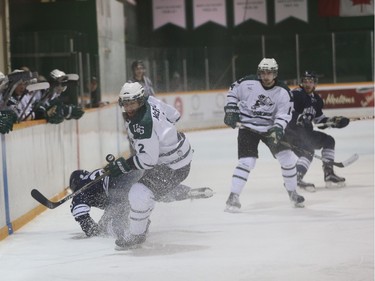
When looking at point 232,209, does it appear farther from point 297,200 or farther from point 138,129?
point 138,129

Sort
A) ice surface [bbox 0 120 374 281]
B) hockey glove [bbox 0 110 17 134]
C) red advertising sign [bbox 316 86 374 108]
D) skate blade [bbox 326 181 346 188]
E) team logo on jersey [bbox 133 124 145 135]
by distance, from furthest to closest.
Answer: red advertising sign [bbox 316 86 374 108], skate blade [bbox 326 181 346 188], hockey glove [bbox 0 110 17 134], team logo on jersey [bbox 133 124 145 135], ice surface [bbox 0 120 374 281]

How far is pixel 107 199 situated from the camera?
591 cm

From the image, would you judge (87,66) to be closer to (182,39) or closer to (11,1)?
(11,1)

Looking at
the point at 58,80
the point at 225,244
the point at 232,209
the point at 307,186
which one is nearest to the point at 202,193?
the point at 225,244

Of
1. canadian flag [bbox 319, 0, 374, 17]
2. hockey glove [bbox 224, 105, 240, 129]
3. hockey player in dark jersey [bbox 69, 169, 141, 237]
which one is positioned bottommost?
hockey player in dark jersey [bbox 69, 169, 141, 237]

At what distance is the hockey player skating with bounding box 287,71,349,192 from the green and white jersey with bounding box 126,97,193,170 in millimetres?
2668

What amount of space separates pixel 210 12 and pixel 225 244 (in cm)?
1661

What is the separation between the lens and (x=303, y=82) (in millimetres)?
8328

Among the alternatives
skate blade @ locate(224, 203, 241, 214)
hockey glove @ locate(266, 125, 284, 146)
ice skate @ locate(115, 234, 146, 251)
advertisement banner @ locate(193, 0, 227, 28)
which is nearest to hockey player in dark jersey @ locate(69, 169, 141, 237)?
ice skate @ locate(115, 234, 146, 251)

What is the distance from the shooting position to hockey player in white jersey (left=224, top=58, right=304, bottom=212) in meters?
7.00

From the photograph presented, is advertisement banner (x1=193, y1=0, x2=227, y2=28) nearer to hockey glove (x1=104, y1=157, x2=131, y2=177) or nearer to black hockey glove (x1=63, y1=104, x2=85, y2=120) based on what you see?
black hockey glove (x1=63, y1=104, x2=85, y2=120)

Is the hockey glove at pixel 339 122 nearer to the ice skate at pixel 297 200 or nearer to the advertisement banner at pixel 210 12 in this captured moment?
the ice skate at pixel 297 200

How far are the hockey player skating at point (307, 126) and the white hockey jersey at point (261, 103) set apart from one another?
1179 mm

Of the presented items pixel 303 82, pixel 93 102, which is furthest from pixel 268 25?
pixel 303 82
